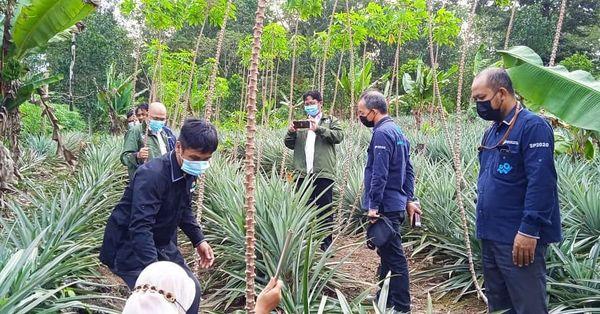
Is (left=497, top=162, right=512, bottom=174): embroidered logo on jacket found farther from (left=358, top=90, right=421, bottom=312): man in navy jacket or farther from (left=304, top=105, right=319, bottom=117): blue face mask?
(left=304, top=105, right=319, bottom=117): blue face mask

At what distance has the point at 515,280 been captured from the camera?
9.52 feet

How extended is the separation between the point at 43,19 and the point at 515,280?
5.43 m

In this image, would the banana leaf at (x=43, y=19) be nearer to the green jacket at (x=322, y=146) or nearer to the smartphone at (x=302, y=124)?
the smartphone at (x=302, y=124)

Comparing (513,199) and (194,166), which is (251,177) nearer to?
(194,166)

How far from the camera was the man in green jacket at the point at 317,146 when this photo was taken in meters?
5.80

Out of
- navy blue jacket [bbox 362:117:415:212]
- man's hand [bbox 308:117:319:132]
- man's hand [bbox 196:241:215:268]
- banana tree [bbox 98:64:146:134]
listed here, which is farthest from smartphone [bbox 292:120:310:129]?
banana tree [bbox 98:64:146:134]

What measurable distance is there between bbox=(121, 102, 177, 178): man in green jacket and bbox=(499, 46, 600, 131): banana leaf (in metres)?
3.29

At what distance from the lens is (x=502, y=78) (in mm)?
3066

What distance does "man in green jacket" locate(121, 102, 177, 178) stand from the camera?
5414 millimetres

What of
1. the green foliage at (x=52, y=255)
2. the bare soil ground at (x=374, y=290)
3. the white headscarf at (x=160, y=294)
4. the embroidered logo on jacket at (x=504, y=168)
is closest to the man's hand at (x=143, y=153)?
the green foliage at (x=52, y=255)

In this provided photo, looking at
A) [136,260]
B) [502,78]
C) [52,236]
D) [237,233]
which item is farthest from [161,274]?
[237,233]

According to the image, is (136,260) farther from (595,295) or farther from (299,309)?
(595,295)

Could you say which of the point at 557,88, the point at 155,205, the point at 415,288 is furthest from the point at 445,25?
the point at 155,205

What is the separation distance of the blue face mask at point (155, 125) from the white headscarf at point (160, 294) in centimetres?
377
